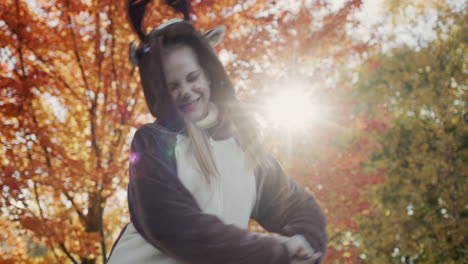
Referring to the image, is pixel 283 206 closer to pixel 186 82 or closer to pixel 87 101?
pixel 186 82

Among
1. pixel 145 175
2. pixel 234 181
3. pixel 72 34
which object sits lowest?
pixel 234 181

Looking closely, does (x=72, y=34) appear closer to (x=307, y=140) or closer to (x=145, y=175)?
(x=145, y=175)

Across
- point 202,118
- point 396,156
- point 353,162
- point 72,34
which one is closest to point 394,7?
point 396,156

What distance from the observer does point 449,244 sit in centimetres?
940

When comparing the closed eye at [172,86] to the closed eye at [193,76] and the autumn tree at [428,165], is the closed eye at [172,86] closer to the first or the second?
the closed eye at [193,76]

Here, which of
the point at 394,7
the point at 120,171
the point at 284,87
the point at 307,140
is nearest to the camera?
the point at 120,171

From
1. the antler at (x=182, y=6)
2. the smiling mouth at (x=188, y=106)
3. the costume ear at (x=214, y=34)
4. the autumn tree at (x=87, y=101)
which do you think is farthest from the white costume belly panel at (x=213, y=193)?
the autumn tree at (x=87, y=101)

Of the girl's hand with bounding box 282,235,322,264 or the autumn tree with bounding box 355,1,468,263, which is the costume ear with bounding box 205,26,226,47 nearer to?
the girl's hand with bounding box 282,235,322,264

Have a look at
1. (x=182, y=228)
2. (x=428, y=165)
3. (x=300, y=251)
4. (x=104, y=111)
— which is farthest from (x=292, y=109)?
(x=428, y=165)

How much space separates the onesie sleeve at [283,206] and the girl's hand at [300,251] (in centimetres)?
11

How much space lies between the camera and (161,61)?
65.0 inches

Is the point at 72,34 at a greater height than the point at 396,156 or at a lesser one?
greater

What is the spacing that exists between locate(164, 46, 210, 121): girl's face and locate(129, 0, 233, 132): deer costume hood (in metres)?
0.04

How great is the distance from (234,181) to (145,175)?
41cm
